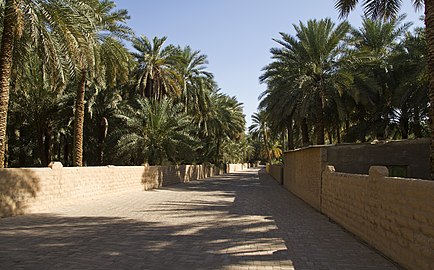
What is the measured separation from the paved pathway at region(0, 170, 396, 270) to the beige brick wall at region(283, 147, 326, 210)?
5.17ft

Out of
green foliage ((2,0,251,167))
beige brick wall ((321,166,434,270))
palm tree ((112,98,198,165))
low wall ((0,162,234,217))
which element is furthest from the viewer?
palm tree ((112,98,198,165))

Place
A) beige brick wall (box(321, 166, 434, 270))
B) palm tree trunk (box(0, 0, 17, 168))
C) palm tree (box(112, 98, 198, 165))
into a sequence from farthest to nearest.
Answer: palm tree (box(112, 98, 198, 165)) < palm tree trunk (box(0, 0, 17, 168)) < beige brick wall (box(321, 166, 434, 270))

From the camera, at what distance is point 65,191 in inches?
552

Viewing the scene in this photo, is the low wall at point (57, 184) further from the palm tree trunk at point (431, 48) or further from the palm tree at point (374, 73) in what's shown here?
the palm tree at point (374, 73)

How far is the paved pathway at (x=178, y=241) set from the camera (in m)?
6.14

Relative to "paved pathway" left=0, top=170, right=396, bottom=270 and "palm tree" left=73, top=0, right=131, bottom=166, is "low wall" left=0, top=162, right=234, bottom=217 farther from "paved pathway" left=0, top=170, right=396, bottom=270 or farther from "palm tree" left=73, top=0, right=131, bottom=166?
"palm tree" left=73, top=0, right=131, bottom=166

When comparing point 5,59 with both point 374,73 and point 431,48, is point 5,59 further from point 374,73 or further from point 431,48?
point 374,73

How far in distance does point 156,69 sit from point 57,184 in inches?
669

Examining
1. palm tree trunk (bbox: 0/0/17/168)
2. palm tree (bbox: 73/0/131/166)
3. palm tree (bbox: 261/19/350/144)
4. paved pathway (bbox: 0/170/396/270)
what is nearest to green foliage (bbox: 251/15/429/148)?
palm tree (bbox: 261/19/350/144)

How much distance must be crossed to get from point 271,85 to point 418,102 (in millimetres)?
8296

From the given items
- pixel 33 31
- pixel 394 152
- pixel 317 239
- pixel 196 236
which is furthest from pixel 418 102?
pixel 33 31

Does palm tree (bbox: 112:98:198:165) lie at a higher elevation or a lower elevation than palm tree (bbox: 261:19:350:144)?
lower

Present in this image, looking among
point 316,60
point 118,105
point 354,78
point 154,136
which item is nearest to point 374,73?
point 354,78

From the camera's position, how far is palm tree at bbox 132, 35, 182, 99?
28742 millimetres
